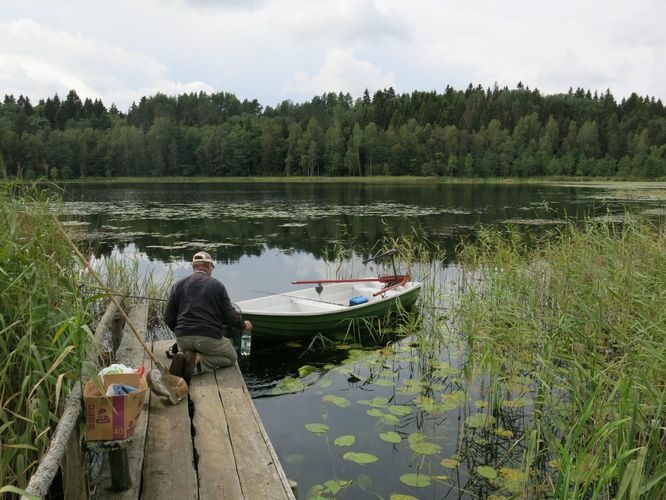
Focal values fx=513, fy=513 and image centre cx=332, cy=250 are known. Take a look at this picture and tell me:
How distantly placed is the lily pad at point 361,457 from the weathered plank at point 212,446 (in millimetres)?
1311

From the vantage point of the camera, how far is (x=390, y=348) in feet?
27.7

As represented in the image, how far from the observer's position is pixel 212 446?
4.17m

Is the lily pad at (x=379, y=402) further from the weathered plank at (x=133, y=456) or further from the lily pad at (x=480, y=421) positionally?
the weathered plank at (x=133, y=456)

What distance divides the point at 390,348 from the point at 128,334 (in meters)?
4.03

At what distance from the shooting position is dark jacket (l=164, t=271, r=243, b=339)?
5750 millimetres

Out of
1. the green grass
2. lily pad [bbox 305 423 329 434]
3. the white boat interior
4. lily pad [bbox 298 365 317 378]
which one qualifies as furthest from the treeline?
lily pad [bbox 305 423 329 434]

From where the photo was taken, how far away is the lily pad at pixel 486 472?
15.8 ft

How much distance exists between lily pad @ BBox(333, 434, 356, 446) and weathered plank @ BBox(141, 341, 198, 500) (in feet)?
5.47

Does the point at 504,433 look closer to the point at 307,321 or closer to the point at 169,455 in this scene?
the point at 169,455

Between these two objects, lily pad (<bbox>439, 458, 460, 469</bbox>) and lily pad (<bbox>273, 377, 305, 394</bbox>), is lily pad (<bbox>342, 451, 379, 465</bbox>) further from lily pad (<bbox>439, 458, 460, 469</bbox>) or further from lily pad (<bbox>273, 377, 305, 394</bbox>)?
lily pad (<bbox>273, 377, 305, 394</bbox>)

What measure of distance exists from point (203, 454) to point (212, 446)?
0.42 feet

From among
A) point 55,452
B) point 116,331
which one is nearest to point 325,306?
point 116,331

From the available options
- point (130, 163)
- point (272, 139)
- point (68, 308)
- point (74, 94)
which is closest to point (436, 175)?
point (272, 139)

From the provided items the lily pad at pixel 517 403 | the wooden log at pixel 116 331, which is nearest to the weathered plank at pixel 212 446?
the wooden log at pixel 116 331
